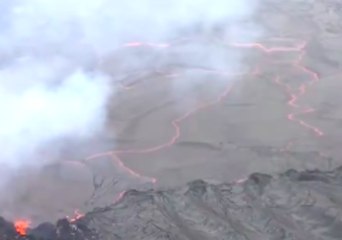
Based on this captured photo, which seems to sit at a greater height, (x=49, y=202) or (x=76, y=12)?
(x=76, y=12)

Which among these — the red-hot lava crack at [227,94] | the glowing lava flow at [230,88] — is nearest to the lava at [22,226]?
the red-hot lava crack at [227,94]

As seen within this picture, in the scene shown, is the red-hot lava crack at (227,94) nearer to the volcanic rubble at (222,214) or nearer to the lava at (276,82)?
the lava at (276,82)

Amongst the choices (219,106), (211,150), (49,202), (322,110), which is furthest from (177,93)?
(49,202)

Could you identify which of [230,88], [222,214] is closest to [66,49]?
[230,88]

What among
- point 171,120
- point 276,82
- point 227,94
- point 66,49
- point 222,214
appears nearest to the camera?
point 222,214

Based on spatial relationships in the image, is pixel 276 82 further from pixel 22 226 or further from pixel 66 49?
pixel 22 226

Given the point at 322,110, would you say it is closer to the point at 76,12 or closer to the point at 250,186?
the point at 250,186
